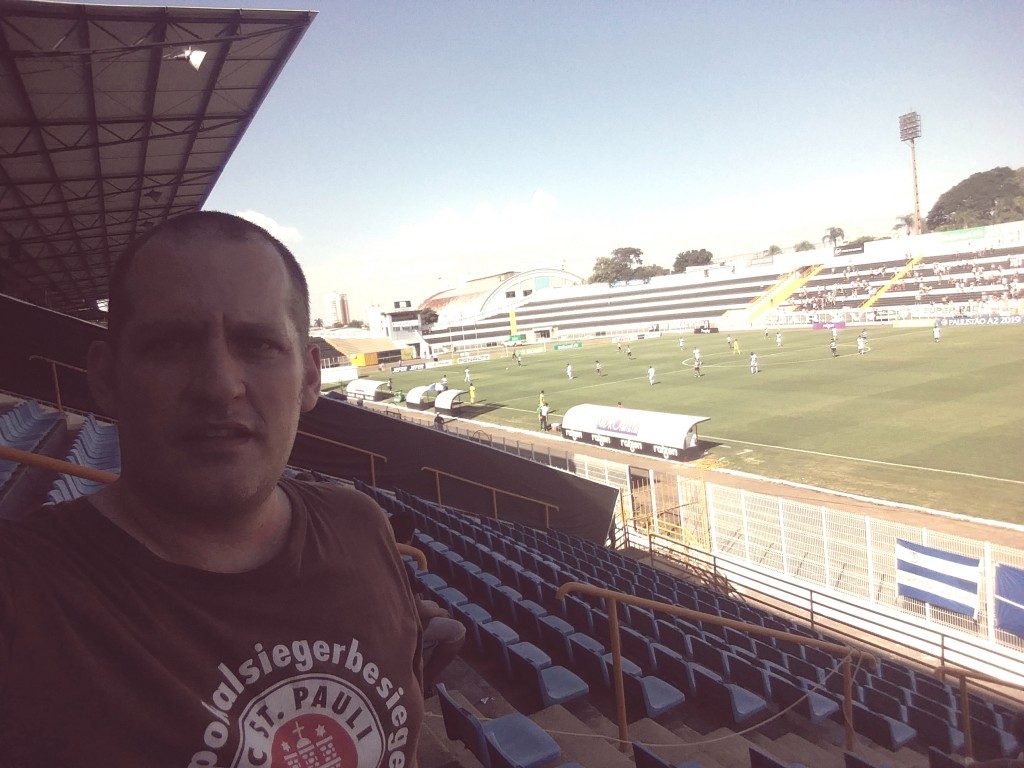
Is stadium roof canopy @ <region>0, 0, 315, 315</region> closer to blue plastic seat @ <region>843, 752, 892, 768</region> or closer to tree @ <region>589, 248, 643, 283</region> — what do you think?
blue plastic seat @ <region>843, 752, 892, 768</region>

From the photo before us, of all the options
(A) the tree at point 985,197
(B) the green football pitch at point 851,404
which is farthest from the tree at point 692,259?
(B) the green football pitch at point 851,404

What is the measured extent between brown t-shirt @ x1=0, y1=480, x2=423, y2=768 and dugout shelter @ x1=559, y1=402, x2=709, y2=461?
72.6ft

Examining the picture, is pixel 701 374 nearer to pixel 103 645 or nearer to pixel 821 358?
pixel 821 358

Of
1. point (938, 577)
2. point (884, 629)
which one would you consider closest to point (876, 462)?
point (884, 629)

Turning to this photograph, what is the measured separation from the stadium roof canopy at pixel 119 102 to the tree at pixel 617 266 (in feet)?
Result: 412

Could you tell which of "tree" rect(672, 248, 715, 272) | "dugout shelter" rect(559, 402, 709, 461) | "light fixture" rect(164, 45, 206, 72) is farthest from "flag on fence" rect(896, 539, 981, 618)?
"tree" rect(672, 248, 715, 272)

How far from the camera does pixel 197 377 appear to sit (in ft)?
3.57

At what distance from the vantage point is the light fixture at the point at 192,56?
11.5m

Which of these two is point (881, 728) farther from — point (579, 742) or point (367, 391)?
point (367, 391)

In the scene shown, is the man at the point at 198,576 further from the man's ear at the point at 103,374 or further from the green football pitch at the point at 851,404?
the green football pitch at the point at 851,404

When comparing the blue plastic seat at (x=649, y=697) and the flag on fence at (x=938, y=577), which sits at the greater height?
the blue plastic seat at (x=649, y=697)

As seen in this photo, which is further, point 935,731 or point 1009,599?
point 1009,599

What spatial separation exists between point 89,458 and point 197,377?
7712mm

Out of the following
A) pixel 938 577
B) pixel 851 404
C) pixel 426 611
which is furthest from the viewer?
pixel 851 404
